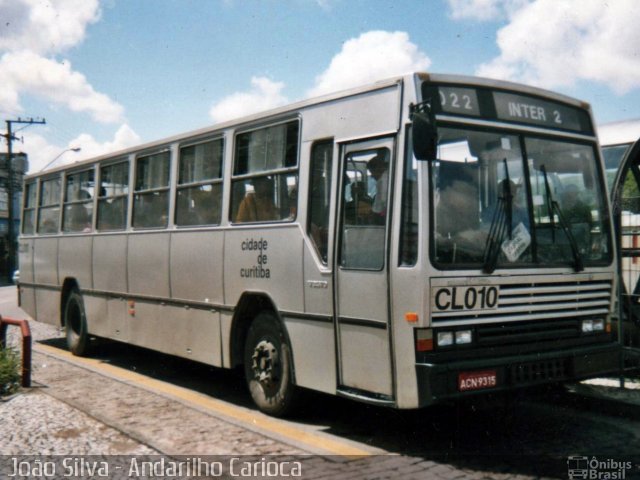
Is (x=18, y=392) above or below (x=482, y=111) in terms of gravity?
below

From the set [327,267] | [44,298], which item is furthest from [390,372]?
[44,298]

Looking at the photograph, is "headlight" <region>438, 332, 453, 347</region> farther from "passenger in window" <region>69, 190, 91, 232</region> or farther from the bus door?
"passenger in window" <region>69, 190, 91, 232</region>

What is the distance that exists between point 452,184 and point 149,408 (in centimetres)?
412

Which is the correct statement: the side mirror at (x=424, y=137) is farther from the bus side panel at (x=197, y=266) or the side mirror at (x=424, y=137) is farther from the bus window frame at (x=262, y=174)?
the bus side panel at (x=197, y=266)

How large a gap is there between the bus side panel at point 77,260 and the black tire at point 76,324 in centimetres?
32

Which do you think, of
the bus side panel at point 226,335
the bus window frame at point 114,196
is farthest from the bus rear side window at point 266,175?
the bus window frame at point 114,196

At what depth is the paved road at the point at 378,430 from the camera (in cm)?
575

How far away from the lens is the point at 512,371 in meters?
5.90

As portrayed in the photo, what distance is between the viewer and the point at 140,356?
1236 centimetres

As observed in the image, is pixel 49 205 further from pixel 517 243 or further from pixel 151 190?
pixel 517 243

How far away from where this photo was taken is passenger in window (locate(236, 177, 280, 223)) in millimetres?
7594

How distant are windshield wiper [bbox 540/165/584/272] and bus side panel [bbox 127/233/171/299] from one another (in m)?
4.84

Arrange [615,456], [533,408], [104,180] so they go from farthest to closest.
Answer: [104,180], [533,408], [615,456]

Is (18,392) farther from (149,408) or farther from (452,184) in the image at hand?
(452,184)
